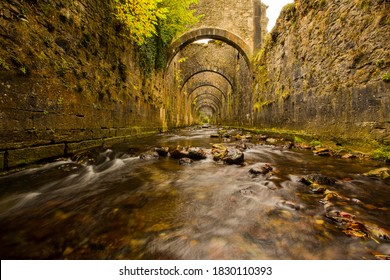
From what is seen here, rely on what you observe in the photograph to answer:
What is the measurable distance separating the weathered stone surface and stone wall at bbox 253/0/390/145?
560cm

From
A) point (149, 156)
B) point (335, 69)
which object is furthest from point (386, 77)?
point (149, 156)

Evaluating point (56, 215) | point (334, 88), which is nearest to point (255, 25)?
point (334, 88)

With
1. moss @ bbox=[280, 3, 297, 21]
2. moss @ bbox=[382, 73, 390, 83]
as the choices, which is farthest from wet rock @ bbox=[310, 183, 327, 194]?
moss @ bbox=[280, 3, 297, 21]

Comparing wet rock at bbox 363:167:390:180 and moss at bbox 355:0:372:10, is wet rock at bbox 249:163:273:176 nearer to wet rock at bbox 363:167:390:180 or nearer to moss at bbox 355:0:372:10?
wet rock at bbox 363:167:390:180

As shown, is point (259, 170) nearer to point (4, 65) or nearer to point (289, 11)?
point (4, 65)

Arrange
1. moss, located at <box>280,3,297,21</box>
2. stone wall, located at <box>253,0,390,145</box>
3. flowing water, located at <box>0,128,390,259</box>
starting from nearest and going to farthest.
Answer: flowing water, located at <box>0,128,390,259</box> < stone wall, located at <box>253,0,390,145</box> < moss, located at <box>280,3,297,21</box>

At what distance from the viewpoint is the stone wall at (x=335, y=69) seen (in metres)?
3.29

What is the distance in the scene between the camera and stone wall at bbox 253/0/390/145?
3.29 meters

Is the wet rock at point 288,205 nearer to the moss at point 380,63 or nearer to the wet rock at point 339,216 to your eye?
the wet rock at point 339,216

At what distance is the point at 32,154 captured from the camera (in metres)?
2.95

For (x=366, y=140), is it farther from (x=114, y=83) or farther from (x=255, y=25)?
(x=255, y=25)

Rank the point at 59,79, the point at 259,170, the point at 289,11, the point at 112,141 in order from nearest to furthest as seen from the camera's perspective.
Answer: the point at 259,170 < the point at 59,79 < the point at 112,141 < the point at 289,11

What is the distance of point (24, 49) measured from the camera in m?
2.78

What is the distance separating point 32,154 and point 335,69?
6120 mm
